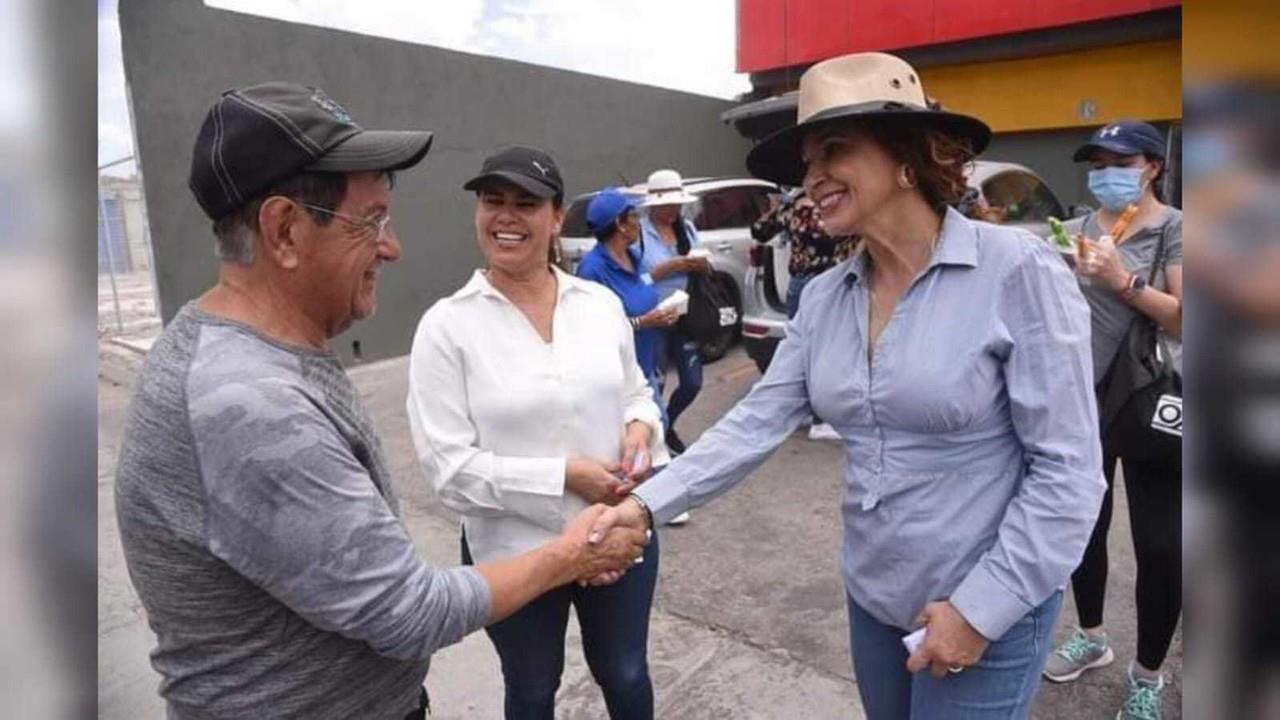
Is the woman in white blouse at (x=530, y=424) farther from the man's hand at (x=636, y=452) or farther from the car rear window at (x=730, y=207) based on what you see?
the car rear window at (x=730, y=207)

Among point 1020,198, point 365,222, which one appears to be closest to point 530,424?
point 365,222

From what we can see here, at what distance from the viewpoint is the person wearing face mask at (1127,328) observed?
8.49 ft

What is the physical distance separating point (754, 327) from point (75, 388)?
18.9 ft

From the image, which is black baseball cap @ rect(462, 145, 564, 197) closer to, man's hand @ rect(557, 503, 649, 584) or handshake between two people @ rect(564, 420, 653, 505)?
handshake between two people @ rect(564, 420, 653, 505)

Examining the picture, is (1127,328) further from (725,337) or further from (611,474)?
(725,337)

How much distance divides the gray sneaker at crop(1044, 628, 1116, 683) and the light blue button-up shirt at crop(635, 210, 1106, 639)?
5.53 ft

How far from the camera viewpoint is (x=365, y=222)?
4.65 feet

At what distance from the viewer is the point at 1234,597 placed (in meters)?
0.62

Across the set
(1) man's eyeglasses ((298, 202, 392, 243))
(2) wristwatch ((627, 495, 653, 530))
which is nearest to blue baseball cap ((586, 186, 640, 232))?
(2) wristwatch ((627, 495, 653, 530))

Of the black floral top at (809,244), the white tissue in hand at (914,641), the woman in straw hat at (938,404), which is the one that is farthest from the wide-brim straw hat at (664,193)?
the white tissue in hand at (914,641)

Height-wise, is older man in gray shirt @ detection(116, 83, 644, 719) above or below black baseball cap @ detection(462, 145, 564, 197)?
below

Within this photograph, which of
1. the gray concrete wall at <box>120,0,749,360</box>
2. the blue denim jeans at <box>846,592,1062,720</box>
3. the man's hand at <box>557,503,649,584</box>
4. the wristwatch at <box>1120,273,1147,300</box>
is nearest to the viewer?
the blue denim jeans at <box>846,592,1062,720</box>

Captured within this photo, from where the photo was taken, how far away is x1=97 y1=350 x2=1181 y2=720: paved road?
→ 3.02m

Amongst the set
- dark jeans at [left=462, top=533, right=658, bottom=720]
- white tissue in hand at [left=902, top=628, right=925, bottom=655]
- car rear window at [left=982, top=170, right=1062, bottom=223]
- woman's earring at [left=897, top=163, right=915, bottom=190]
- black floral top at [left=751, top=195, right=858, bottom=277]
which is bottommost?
dark jeans at [left=462, top=533, right=658, bottom=720]
